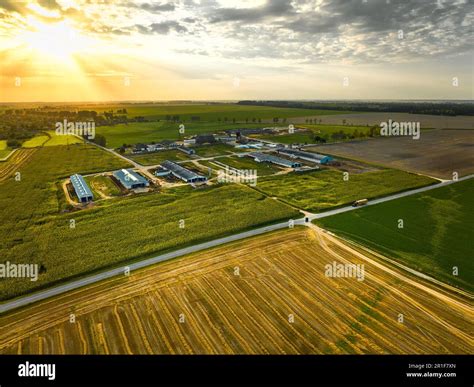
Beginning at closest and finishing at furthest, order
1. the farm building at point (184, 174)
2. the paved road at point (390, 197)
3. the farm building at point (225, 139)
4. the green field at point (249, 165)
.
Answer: the paved road at point (390, 197)
the farm building at point (184, 174)
the green field at point (249, 165)
the farm building at point (225, 139)

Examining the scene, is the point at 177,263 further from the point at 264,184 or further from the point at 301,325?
the point at 264,184

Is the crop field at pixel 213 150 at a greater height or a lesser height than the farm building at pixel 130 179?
greater

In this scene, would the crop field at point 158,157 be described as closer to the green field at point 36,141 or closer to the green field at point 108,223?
the green field at point 108,223

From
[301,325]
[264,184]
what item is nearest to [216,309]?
[301,325]

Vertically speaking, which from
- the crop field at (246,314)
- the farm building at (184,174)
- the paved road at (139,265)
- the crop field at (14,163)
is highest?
the crop field at (14,163)

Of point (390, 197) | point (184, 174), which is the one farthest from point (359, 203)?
point (184, 174)

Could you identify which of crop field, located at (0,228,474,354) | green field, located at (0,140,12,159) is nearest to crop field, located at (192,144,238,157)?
green field, located at (0,140,12,159)

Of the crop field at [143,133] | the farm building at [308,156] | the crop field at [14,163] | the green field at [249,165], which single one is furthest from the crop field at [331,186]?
the crop field at [143,133]

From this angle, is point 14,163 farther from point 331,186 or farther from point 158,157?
point 331,186
